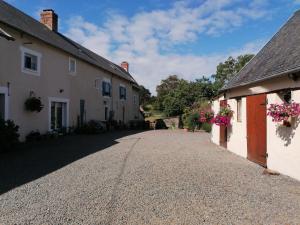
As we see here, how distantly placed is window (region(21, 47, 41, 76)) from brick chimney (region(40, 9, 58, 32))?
7603mm

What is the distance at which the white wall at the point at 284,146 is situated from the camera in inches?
303

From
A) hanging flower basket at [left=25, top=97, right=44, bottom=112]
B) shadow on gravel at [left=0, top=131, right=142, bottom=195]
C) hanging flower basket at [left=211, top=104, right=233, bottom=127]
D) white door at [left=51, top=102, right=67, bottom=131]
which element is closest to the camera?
shadow on gravel at [left=0, top=131, right=142, bottom=195]

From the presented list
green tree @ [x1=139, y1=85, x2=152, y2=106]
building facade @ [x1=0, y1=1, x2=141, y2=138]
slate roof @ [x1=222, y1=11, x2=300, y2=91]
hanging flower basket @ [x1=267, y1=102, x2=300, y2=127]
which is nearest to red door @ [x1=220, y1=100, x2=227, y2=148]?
slate roof @ [x1=222, y1=11, x2=300, y2=91]

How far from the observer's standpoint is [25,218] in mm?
4984

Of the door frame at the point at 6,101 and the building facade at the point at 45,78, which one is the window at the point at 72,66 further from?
the door frame at the point at 6,101

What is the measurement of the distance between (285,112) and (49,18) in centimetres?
2024

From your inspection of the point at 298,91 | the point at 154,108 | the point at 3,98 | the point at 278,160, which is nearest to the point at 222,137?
the point at 278,160

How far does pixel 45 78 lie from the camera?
697 inches

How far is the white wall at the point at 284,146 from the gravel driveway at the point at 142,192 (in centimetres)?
39

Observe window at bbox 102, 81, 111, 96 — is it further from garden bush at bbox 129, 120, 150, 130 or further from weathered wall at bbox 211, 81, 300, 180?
weathered wall at bbox 211, 81, 300, 180

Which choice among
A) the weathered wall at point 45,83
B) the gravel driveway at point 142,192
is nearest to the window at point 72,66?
the weathered wall at point 45,83

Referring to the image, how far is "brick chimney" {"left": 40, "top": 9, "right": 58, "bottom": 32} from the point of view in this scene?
23531 mm

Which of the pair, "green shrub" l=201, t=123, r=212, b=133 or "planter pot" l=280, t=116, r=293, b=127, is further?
"green shrub" l=201, t=123, r=212, b=133

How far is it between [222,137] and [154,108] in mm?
38565
